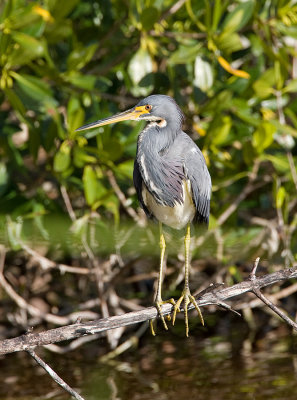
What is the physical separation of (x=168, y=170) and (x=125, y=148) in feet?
2.98

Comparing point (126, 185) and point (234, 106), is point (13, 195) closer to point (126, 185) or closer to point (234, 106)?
point (126, 185)

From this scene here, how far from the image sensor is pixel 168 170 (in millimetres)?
3266

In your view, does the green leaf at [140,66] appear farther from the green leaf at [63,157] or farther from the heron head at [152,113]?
the heron head at [152,113]

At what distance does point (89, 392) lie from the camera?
13.5 ft

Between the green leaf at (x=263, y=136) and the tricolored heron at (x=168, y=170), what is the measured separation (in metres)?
0.90

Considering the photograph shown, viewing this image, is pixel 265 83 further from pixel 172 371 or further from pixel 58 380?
pixel 58 380

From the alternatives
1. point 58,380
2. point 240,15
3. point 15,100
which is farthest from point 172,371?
point 240,15

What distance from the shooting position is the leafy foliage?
154 inches

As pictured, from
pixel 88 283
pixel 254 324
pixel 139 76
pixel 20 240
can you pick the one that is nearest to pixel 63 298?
pixel 88 283

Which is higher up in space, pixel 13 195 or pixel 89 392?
pixel 13 195

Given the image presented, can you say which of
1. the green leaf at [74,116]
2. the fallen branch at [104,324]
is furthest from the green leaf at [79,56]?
the fallen branch at [104,324]

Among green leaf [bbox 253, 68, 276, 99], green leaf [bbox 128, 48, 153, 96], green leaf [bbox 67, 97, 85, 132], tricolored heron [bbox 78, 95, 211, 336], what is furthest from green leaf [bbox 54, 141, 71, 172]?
green leaf [bbox 253, 68, 276, 99]

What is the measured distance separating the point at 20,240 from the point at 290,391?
5.63ft

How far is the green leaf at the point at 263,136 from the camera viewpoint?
166 inches
